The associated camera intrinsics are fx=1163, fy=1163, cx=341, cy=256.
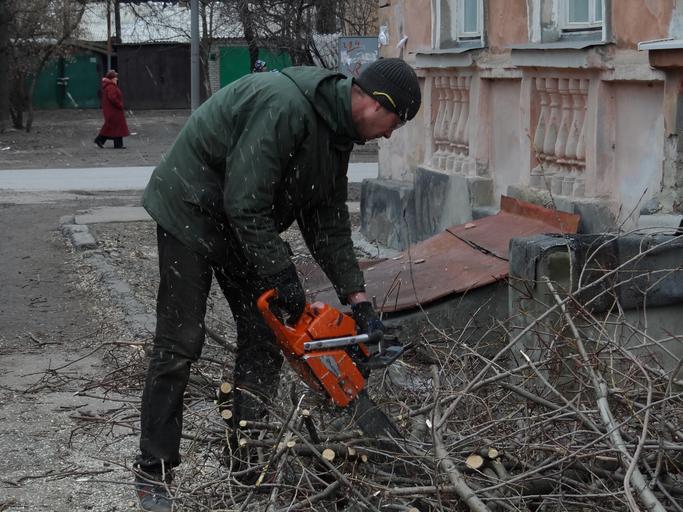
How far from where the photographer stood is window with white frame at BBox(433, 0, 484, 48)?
9.46 metres

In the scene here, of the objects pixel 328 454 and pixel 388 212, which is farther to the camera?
pixel 388 212

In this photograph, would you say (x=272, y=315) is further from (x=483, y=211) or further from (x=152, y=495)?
(x=483, y=211)

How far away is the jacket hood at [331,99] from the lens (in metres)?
4.16

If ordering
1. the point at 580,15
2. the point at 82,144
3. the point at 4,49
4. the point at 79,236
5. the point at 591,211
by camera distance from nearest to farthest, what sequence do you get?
the point at 591,211, the point at 580,15, the point at 79,236, the point at 82,144, the point at 4,49

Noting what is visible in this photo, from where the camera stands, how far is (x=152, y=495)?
4.29 metres

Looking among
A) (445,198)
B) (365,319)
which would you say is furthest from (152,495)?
(445,198)

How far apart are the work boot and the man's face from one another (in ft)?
4.83

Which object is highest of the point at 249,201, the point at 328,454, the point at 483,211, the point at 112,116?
the point at 112,116

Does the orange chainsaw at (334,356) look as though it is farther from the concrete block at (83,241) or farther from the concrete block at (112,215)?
the concrete block at (112,215)

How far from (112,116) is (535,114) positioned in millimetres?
17545

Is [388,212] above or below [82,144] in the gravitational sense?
below

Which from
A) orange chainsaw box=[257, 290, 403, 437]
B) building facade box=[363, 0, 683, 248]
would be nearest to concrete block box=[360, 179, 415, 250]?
building facade box=[363, 0, 683, 248]

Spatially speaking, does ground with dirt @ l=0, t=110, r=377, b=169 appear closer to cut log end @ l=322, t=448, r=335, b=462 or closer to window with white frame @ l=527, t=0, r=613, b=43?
window with white frame @ l=527, t=0, r=613, b=43

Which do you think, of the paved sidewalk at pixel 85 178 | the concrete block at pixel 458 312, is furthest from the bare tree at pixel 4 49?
the concrete block at pixel 458 312
